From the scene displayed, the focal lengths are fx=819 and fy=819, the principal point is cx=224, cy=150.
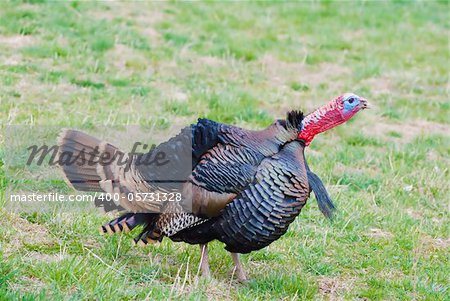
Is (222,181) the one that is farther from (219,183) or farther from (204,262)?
(204,262)

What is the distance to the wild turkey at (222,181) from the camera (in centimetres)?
552

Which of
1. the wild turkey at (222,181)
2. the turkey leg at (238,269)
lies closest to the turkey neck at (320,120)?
the wild turkey at (222,181)

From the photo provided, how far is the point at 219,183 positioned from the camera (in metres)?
5.60

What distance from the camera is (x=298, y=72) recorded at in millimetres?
11539

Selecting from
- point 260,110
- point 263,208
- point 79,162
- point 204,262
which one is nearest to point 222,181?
point 263,208

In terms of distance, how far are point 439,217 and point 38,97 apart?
4.49 metres

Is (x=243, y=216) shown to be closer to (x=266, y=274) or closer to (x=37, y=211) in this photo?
(x=266, y=274)

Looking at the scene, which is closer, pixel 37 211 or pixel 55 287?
pixel 55 287

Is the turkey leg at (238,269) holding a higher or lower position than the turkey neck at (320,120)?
lower

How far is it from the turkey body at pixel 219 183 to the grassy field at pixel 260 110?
1.23 ft

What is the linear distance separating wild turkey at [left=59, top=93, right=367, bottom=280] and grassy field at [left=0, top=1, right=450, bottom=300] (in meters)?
0.36

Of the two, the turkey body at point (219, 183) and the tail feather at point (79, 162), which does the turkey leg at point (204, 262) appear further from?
the tail feather at point (79, 162)

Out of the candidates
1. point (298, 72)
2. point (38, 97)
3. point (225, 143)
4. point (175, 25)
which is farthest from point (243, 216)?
point (175, 25)

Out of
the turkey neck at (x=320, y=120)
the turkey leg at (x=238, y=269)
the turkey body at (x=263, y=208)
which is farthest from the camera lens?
the turkey leg at (x=238, y=269)
